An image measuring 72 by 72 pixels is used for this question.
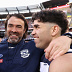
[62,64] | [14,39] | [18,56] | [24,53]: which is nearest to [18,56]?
[18,56]

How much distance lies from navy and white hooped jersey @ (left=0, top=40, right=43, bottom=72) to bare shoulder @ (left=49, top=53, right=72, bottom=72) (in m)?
0.81

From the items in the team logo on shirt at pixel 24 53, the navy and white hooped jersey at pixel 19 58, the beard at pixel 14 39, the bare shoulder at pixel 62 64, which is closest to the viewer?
the bare shoulder at pixel 62 64

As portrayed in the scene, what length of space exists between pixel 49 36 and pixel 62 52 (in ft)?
1.22

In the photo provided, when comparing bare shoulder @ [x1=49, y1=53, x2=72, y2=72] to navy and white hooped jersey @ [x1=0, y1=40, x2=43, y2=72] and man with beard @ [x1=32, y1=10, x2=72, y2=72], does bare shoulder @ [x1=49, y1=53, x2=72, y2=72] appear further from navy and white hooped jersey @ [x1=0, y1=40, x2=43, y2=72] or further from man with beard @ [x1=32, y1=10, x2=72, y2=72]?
navy and white hooped jersey @ [x1=0, y1=40, x2=43, y2=72]

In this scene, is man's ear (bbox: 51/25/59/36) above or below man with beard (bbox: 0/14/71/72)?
above

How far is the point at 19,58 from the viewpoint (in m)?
1.57

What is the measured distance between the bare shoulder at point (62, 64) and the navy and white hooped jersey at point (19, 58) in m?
0.81

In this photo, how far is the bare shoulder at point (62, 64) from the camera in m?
0.69

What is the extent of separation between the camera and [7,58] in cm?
158

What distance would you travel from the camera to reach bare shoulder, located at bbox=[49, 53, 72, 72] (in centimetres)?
69

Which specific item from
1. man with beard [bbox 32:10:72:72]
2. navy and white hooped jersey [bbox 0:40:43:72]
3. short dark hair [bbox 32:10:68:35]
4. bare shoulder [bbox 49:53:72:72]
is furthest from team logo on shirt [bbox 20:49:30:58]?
bare shoulder [bbox 49:53:72:72]

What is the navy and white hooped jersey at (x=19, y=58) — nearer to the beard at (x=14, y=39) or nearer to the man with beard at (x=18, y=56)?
the man with beard at (x=18, y=56)

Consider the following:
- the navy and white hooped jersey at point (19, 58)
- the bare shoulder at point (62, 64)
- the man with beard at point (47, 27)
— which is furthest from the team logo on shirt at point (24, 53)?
the bare shoulder at point (62, 64)

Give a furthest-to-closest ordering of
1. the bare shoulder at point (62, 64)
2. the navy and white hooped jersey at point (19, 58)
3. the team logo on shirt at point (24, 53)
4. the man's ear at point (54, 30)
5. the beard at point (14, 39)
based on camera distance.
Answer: the beard at point (14, 39) < the team logo on shirt at point (24, 53) < the navy and white hooped jersey at point (19, 58) < the man's ear at point (54, 30) < the bare shoulder at point (62, 64)
